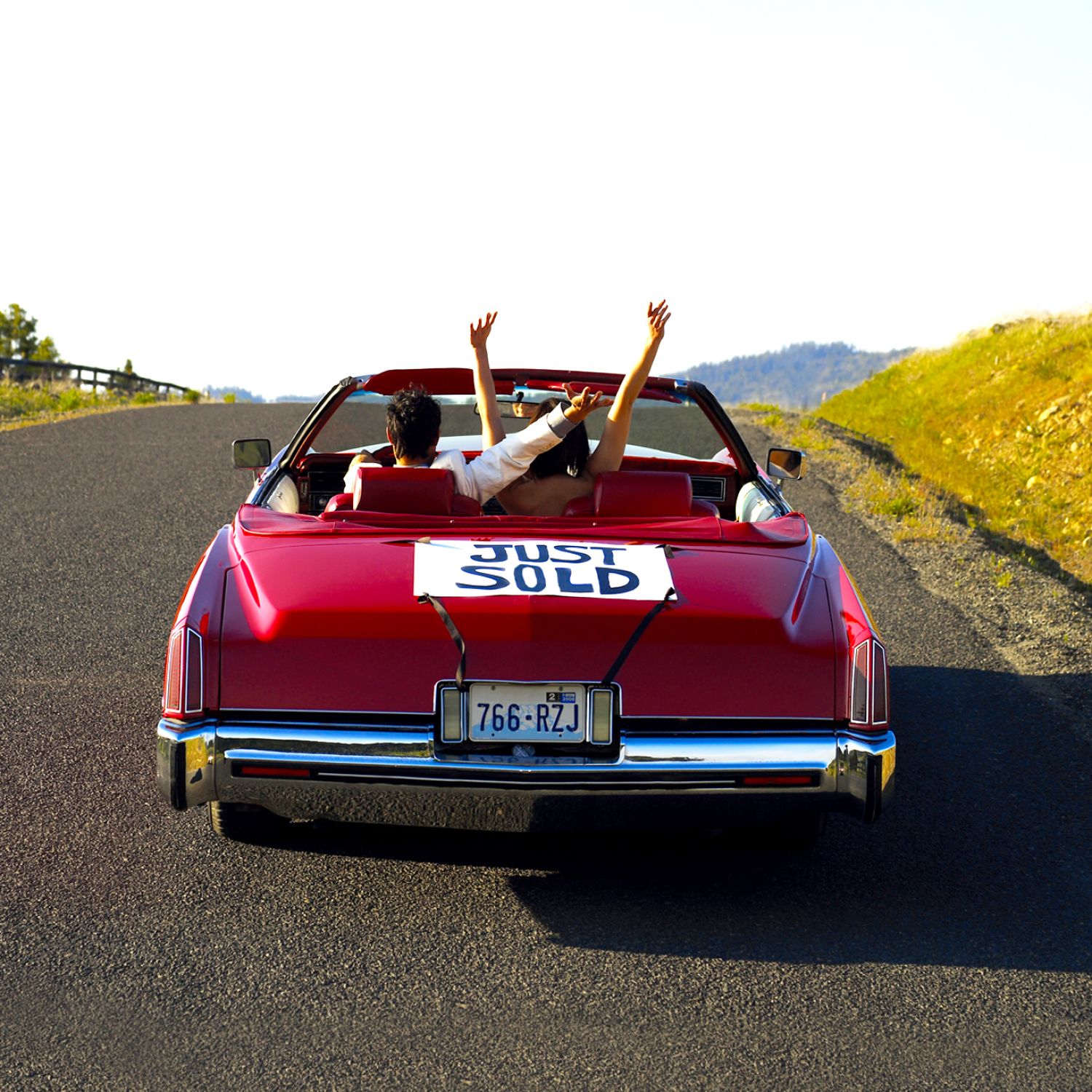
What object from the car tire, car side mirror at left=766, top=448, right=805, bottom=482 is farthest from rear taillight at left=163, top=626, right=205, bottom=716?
car side mirror at left=766, top=448, right=805, bottom=482

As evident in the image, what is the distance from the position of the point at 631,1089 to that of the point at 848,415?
38013 millimetres

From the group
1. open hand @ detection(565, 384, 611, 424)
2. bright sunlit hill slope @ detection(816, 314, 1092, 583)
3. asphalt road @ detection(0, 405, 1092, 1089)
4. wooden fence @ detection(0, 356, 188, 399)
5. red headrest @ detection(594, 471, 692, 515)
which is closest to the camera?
asphalt road @ detection(0, 405, 1092, 1089)

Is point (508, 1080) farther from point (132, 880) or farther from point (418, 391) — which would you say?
point (418, 391)

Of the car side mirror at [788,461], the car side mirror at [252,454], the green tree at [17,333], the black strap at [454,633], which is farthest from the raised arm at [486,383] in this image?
the green tree at [17,333]

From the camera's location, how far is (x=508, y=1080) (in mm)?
2893

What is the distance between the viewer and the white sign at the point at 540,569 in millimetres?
3727

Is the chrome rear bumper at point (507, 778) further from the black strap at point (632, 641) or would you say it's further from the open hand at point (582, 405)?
the open hand at point (582, 405)

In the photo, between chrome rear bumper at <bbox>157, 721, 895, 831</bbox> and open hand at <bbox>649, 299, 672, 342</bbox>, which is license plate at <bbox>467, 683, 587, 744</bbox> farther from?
open hand at <bbox>649, 299, 672, 342</bbox>

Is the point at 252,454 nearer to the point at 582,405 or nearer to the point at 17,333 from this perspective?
the point at 582,405

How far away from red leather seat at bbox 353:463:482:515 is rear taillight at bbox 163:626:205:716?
0.81 metres

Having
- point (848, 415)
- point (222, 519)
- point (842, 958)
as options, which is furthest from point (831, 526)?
point (848, 415)

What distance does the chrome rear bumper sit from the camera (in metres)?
3.57

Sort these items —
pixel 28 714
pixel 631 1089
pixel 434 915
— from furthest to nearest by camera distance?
pixel 28 714 → pixel 434 915 → pixel 631 1089

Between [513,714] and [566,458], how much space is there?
1.57m
